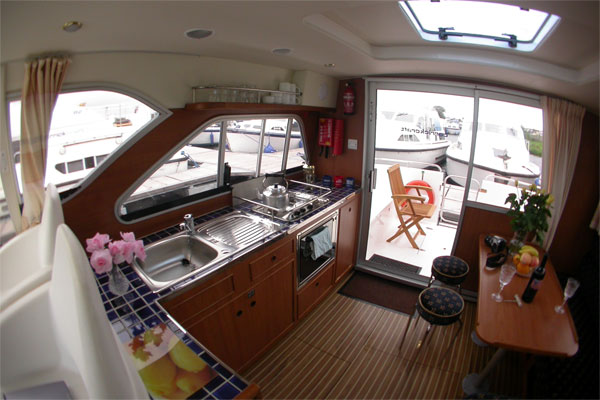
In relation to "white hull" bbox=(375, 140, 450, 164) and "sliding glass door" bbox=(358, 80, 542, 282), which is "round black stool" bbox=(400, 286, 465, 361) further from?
"white hull" bbox=(375, 140, 450, 164)

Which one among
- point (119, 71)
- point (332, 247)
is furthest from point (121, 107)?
point (332, 247)

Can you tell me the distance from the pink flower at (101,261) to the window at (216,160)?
656mm

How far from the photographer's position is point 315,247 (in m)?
2.60

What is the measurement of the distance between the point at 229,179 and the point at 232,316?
4.19 feet

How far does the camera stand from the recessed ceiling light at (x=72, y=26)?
1.03 m

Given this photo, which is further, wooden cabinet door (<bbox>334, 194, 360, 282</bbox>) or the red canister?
the red canister

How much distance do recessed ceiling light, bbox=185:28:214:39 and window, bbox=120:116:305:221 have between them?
2.82 ft

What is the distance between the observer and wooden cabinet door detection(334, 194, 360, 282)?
312cm

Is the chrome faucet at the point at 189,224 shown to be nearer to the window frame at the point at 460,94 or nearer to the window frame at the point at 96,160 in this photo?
the window frame at the point at 96,160

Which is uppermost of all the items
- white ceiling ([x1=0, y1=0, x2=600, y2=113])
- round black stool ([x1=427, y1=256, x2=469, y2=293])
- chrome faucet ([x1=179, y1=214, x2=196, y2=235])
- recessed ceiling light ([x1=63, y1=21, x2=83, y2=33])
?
white ceiling ([x1=0, y1=0, x2=600, y2=113])

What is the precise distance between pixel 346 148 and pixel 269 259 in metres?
1.84

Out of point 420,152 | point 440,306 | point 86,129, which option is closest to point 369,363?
point 440,306

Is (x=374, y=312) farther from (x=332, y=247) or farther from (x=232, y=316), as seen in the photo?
(x=232, y=316)

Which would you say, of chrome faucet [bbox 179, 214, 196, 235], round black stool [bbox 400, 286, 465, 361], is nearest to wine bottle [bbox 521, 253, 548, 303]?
round black stool [bbox 400, 286, 465, 361]
